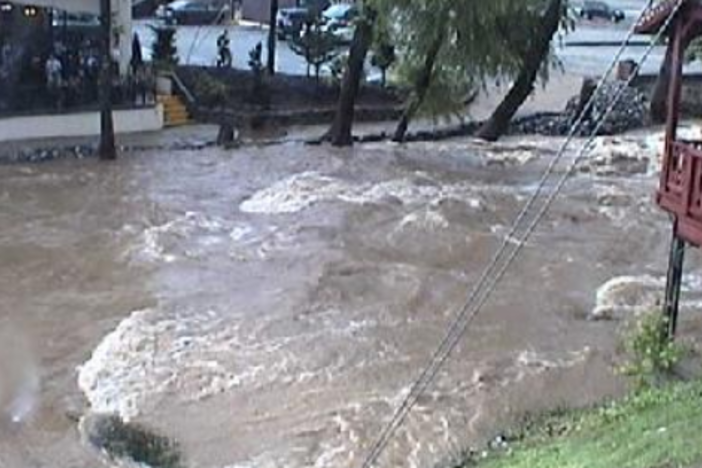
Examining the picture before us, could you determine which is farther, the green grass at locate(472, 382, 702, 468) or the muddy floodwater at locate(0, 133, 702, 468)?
the muddy floodwater at locate(0, 133, 702, 468)

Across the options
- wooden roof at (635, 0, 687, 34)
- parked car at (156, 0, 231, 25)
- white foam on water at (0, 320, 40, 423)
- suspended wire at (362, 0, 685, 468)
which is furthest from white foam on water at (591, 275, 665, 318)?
parked car at (156, 0, 231, 25)

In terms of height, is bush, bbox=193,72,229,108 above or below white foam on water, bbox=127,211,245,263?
above

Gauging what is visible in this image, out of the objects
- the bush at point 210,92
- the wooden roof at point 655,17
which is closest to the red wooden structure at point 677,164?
the wooden roof at point 655,17

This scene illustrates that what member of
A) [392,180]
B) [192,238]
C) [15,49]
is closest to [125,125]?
[15,49]

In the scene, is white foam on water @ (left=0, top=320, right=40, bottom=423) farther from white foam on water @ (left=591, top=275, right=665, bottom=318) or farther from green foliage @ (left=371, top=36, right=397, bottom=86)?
green foliage @ (left=371, top=36, right=397, bottom=86)

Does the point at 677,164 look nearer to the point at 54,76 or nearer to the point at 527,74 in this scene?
the point at 527,74

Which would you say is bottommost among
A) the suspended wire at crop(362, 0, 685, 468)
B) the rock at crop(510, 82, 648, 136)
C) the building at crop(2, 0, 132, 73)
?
the rock at crop(510, 82, 648, 136)

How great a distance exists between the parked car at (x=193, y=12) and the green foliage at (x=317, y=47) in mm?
14772

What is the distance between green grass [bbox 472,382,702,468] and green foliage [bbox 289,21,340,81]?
88.7 ft

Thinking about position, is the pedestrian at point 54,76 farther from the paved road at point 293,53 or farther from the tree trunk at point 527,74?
the tree trunk at point 527,74

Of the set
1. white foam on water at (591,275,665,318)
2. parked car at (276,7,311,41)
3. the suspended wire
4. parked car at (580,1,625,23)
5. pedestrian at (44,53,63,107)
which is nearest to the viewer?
the suspended wire

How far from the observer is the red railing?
13.4 m

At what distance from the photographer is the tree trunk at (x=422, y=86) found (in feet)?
102

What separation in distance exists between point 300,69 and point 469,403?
28541 millimetres
